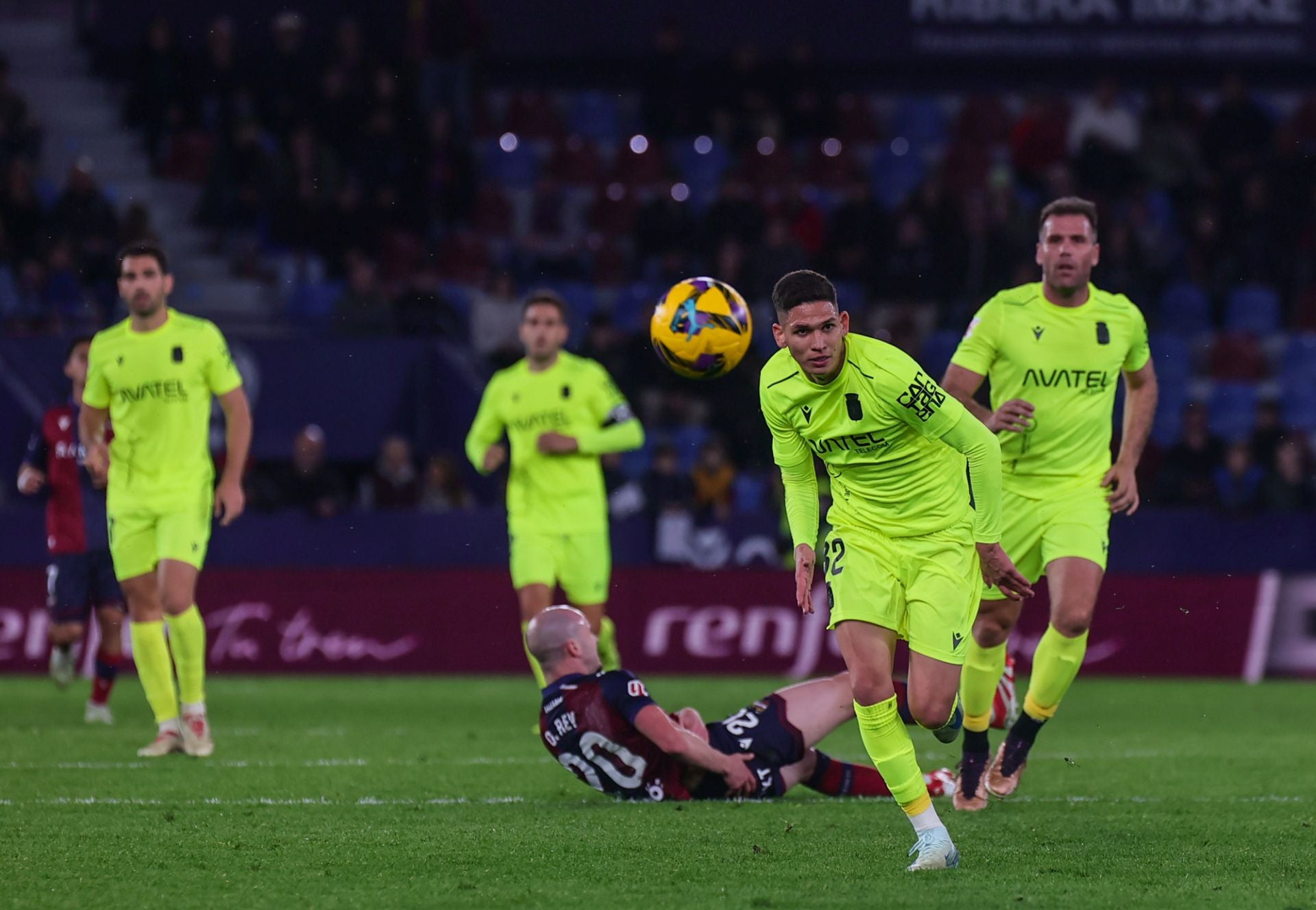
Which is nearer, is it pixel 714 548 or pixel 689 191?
pixel 714 548

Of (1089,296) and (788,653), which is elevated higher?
(1089,296)

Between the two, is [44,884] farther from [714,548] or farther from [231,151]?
[231,151]

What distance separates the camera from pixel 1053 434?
26.3 feet

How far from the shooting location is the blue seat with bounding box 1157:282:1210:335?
62.9ft

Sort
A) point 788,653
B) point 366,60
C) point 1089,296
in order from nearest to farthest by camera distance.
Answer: point 1089,296 → point 788,653 → point 366,60

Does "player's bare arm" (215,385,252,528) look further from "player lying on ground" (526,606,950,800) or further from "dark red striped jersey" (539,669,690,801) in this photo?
"dark red striped jersey" (539,669,690,801)

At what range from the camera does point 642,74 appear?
846 inches

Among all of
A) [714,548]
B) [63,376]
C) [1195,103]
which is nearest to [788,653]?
[714,548]

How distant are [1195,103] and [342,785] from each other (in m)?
15.4

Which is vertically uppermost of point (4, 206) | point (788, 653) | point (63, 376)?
point (4, 206)

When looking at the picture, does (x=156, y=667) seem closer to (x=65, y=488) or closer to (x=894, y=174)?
(x=65, y=488)

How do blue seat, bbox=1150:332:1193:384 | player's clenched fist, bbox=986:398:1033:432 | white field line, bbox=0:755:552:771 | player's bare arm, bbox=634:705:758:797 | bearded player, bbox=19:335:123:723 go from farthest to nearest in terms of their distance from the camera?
blue seat, bbox=1150:332:1193:384
bearded player, bbox=19:335:123:723
white field line, bbox=0:755:552:771
player's clenched fist, bbox=986:398:1033:432
player's bare arm, bbox=634:705:758:797

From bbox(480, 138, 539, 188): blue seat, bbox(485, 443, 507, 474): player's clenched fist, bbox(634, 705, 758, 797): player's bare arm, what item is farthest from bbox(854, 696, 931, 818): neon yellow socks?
bbox(480, 138, 539, 188): blue seat

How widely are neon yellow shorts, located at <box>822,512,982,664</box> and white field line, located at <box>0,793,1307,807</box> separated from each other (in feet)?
4.63
